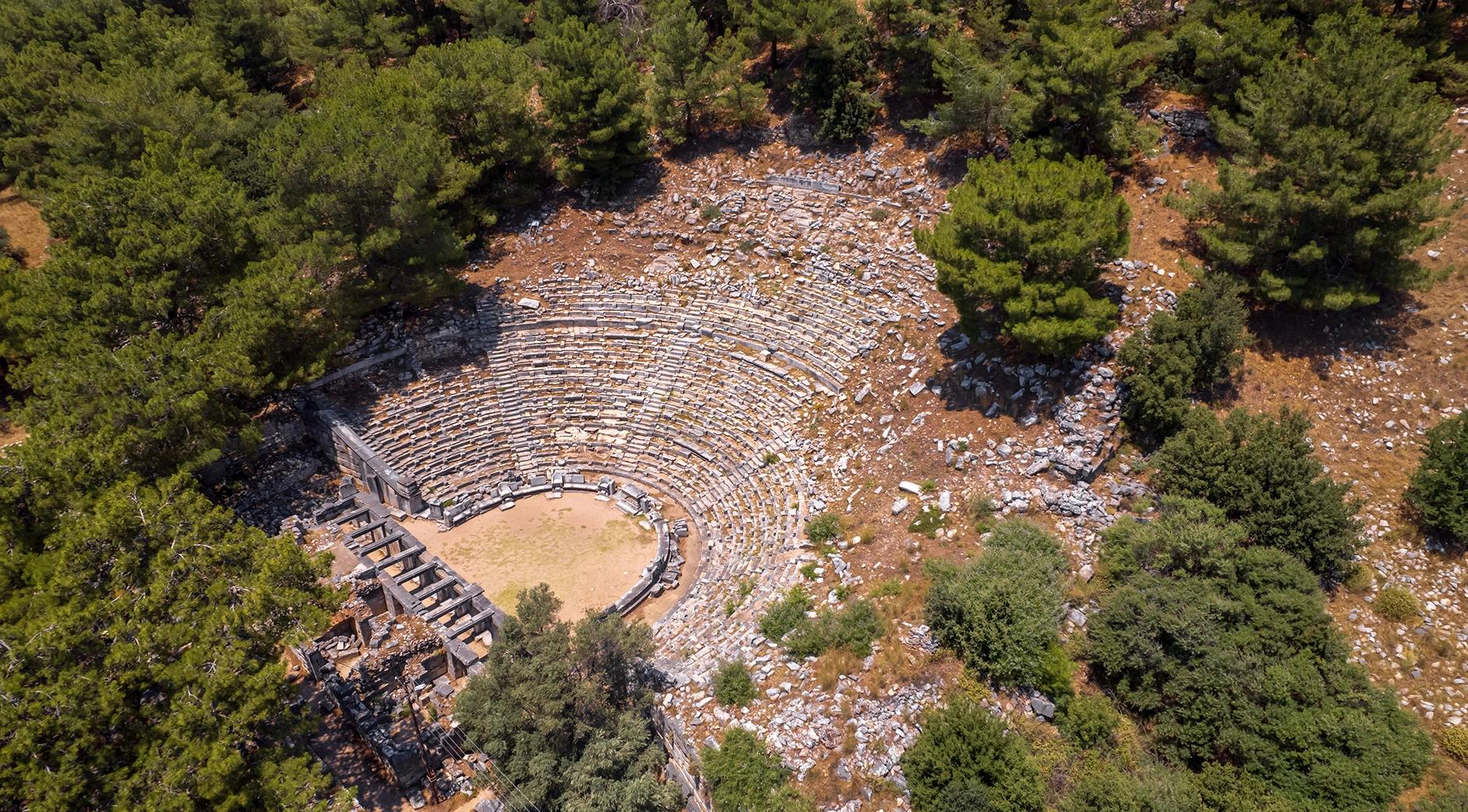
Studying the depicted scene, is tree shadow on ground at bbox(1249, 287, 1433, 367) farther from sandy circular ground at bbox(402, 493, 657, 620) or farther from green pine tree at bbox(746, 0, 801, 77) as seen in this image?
green pine tree at bbox(746, 0, 801, 77)

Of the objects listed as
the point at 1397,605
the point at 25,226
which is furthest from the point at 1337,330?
the point at 25,226

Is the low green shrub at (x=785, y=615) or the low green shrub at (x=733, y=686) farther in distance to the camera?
the low green shrub at (x=785, y=615)

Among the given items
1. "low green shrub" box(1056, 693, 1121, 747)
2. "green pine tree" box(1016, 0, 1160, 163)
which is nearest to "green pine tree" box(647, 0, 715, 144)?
"green pine tree" box(1016, 0, 1160, 163)

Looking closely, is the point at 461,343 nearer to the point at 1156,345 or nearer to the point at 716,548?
the point at 716,548

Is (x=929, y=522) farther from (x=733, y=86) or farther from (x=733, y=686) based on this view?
(x=733, y=86)

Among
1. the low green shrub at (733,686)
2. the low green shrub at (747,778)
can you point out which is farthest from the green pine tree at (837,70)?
the low green shrub at (747,778)

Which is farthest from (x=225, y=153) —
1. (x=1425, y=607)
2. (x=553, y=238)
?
(x=1425, y=607)

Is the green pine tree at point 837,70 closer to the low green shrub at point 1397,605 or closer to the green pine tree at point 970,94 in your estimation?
the green pine tree at point 970,94
